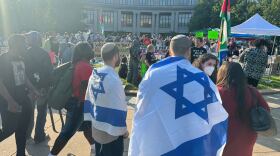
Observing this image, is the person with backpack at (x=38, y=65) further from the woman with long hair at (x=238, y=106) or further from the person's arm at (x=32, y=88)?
the woman with long hair at (x=238, y=106)

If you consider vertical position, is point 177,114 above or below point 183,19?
below

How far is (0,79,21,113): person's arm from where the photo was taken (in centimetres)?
486

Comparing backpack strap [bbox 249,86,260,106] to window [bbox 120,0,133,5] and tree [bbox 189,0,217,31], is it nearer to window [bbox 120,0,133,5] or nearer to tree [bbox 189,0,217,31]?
tree [bbox 189,0,217,31]

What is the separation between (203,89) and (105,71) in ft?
4.39

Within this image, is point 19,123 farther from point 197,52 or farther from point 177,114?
point 197,52

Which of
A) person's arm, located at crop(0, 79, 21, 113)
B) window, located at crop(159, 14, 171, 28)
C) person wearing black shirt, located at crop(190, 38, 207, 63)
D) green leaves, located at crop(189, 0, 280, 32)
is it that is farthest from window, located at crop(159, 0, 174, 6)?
person's arm, located at crop(0, 79, 21, 113)

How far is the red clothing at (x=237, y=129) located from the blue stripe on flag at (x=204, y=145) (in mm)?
443

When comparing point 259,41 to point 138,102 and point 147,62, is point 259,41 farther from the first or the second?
point 138,102

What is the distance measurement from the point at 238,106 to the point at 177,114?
2.46ft

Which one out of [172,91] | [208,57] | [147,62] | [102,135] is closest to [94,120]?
[102,135]

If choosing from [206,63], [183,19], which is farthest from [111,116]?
[183,19]

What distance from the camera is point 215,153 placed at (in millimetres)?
2881

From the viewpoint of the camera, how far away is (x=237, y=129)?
10.9 ft

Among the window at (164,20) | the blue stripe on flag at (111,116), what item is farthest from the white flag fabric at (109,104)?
the window at (164,20)
